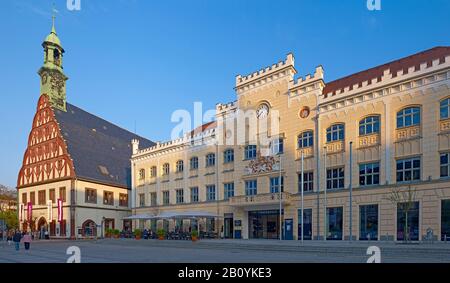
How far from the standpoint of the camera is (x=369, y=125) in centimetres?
3212

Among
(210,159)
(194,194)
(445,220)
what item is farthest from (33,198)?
(445,220)

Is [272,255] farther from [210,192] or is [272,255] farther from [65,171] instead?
[65,171]

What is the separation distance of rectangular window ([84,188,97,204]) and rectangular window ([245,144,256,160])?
89.1ft

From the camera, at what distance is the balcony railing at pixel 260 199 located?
118ft

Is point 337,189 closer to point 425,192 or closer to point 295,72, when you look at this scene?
point 425,192

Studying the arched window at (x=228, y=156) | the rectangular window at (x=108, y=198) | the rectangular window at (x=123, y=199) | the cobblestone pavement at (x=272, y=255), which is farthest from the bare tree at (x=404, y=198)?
the rectangular window at (x=123, y=199)

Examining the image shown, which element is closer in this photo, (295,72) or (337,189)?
(337,189)

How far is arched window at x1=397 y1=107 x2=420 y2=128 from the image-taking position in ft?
96.6

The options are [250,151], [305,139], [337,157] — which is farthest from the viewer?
[250,151]

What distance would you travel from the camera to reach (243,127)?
4197cm

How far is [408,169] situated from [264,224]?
1520 cm

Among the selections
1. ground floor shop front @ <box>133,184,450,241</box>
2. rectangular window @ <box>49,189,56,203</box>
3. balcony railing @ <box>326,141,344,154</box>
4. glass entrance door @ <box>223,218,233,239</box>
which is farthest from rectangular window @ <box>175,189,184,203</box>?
balcony railing @ <box>326,141,344,154</box>
